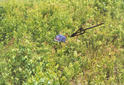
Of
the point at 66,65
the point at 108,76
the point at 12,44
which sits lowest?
the point at 108,76

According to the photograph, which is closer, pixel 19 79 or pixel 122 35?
pixel 19 79

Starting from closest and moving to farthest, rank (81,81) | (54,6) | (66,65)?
(81,81), (66,65), (54,6)

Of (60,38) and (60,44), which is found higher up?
(60,38)

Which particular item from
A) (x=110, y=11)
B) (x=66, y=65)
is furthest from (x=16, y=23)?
(x=110, y=11)

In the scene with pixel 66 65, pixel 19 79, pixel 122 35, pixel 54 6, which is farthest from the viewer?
pixel 54 6

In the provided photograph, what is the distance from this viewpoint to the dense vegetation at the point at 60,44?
3660 millimetres

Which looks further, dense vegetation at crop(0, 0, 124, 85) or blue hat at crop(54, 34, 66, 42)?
blue hat at crop(54, 34, 66, 42)

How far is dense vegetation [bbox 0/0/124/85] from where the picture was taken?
3660 millimetres

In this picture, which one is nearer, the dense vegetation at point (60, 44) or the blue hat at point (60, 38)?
the dense vegetation at point (60, 44)

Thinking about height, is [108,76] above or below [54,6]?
below

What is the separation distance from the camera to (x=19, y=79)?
351 cm

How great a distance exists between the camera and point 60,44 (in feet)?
15.2

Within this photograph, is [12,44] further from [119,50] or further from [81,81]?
[119,50]

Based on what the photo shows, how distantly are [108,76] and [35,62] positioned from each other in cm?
167
